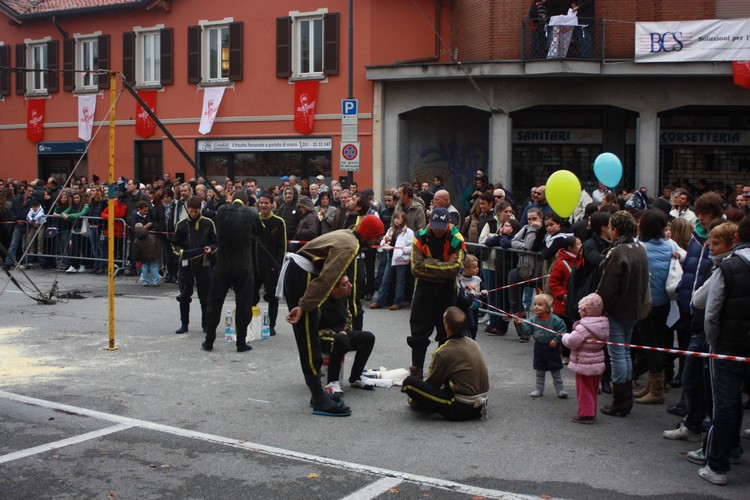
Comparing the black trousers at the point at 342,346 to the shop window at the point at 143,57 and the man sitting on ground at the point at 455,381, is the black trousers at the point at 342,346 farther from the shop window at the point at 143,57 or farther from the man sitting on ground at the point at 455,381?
the shop window at the point at 143,57

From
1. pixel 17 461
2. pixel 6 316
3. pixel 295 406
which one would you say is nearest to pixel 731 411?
pixel 295 406

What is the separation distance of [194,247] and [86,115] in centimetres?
2166

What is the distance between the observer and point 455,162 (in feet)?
90.6

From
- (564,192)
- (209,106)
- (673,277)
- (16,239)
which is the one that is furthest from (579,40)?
(673,277)

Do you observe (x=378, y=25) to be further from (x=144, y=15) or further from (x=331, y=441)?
(x=331, y=441)

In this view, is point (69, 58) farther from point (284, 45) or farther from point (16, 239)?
point (16, 239)

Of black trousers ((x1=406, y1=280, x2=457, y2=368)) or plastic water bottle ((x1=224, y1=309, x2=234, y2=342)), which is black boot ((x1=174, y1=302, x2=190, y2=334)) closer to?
plastic water bottle ((x1=224, y1=309, x2=234, y2=342))

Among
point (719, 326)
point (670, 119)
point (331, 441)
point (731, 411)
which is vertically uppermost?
point (670, 119)

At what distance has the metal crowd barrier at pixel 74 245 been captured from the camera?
20.1 metres

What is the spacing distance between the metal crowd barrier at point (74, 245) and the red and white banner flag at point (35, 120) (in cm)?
1348

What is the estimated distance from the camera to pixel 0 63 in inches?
1390

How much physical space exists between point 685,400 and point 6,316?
33.7ft

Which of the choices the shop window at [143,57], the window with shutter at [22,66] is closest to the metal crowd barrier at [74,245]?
the shop window at [143,57]

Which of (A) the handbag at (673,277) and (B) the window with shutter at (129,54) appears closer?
(A) the handbag at (673,277)
